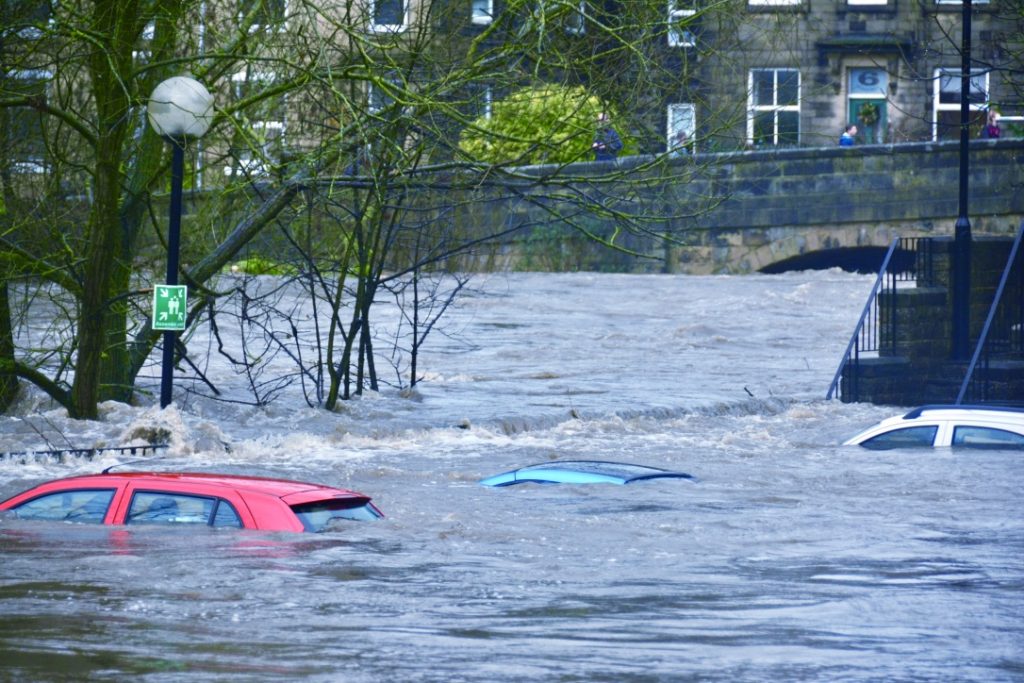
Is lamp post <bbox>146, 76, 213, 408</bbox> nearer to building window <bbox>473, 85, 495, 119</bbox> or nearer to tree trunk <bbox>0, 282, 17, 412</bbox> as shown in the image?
building window <bbox>473, 85, 495, 119</bbox>

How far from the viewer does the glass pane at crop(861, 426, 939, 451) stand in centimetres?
1542

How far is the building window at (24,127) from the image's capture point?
18.2m

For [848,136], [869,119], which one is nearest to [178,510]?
[848,136]

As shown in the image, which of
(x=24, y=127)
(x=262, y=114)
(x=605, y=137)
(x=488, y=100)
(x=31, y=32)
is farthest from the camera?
(x=262, y=114)

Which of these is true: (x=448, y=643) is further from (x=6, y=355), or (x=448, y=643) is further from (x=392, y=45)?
(x=6, y=355)

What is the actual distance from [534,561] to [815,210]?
31.3 meters

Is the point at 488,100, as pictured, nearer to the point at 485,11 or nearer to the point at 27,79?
the point at 485,11

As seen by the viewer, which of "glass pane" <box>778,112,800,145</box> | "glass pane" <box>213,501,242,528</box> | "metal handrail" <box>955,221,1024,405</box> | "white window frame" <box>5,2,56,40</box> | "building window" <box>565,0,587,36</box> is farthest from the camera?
"glass pane" <box>778,112,800,145</box>

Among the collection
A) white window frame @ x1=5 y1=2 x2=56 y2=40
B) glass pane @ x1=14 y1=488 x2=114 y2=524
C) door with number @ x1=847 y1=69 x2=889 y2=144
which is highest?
door with number @ x1=847 y1=69 x2=889 y2=144

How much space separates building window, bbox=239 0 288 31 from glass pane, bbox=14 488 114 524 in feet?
21.6

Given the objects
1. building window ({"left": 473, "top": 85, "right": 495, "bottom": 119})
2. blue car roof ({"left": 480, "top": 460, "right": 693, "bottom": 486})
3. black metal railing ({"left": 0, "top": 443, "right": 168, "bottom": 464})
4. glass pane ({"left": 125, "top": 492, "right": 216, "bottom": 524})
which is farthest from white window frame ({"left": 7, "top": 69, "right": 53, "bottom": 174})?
glass pane ({"left": 125, "top": 492, "right": 216, "bottom": 524})

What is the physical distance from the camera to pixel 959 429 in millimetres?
15297

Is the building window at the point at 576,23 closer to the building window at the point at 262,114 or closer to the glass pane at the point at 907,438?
the building window at the point at 262,114

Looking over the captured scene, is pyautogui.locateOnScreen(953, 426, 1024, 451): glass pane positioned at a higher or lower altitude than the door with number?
lower
